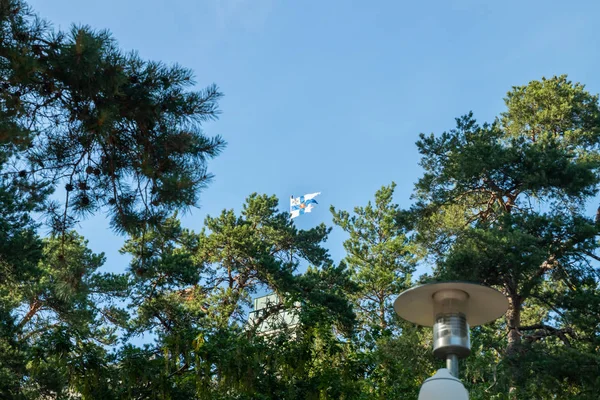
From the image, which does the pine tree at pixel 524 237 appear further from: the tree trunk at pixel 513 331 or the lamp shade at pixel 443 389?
the lamp shade at pixel 443 389

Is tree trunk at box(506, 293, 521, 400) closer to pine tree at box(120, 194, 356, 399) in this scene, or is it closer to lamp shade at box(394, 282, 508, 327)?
pine tree at box(120, 194, 356, 399)

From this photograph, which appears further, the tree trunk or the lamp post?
the tree trunk

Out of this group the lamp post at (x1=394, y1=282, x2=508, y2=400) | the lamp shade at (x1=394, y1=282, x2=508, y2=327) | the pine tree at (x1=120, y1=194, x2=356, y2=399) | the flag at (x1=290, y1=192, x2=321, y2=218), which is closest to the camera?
the lamp post at (x1=394, y1=282, x2=508, y2=400)

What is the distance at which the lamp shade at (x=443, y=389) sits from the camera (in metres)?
Answer: 3.96

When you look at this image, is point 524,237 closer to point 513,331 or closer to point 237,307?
point 513,331

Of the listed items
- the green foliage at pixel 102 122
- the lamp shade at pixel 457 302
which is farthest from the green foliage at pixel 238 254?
the lamp shade at pixel 457 302

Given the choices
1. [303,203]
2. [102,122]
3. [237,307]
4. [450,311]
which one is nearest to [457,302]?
[450,311]

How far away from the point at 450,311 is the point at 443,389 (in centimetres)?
61

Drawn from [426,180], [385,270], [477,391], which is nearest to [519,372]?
[477,391]

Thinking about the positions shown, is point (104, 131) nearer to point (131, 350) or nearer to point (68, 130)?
point (68, 130)

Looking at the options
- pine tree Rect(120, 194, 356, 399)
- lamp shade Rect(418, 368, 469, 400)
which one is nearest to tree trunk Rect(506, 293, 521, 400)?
pine tree Rect(120, 194, 356, 399)

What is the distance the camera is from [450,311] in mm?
4465

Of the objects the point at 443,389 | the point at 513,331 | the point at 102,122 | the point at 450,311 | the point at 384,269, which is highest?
the point at 384,269

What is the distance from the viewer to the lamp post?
4.30 m
